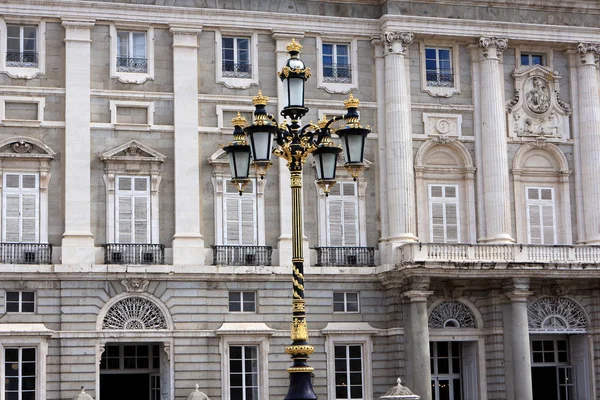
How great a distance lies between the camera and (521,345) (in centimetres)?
4038

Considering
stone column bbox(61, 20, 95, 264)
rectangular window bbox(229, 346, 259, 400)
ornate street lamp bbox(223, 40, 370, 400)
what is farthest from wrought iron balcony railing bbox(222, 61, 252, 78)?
ornate street lamp bbox(223, 40, 370, 400)

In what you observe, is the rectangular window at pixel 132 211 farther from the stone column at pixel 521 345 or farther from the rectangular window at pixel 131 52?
the stone column at pixel 521 345

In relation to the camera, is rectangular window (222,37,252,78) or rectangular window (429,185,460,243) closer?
rectangular window (222,37,252,78)

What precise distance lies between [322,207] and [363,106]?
12.2 ft

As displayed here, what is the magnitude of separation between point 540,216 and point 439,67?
6.18 m

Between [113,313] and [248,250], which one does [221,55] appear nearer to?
[248,250]

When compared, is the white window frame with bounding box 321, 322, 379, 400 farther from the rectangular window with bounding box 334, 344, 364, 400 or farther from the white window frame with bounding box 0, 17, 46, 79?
the white window frame with bounding box 0, 17, 46, 79

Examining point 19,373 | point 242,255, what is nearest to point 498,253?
point 242,255

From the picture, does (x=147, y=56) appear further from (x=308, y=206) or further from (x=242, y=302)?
(x=242, y=302)

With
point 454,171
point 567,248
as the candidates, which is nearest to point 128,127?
point 454,171

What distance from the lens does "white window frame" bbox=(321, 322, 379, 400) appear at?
40.8 meters

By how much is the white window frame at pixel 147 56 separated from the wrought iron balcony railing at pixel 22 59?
240cm

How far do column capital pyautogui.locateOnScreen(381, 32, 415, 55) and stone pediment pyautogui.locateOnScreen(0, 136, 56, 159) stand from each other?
11567 millimetres

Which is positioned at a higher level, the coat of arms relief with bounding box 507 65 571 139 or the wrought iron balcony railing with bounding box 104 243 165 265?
the coat of arms relief with bounding box 507 65 571 139
